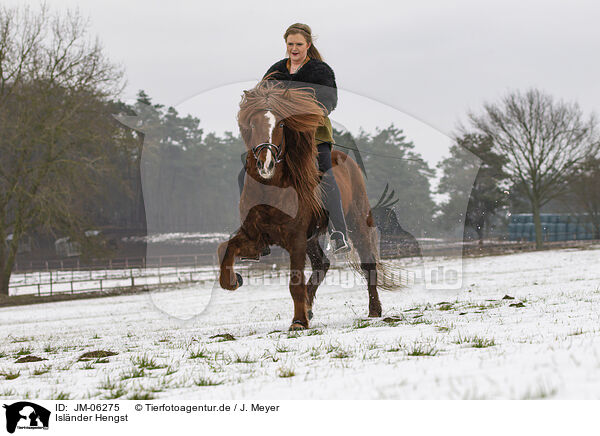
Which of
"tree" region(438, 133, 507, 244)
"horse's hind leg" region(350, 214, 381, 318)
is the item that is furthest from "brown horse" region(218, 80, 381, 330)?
"tree" region(438, 133, 507, 244)

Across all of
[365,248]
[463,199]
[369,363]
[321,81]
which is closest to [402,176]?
[463,199]

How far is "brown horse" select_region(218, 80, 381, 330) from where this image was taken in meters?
5.39

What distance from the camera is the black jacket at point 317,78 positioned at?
6.02 meters

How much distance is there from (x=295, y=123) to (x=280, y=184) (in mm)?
638

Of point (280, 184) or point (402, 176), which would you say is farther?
point (402, 176)

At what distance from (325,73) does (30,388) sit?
417 cm

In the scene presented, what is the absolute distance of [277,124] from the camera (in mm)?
5367

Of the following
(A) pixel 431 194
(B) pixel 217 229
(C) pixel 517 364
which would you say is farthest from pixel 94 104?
(C) pixel 517 364

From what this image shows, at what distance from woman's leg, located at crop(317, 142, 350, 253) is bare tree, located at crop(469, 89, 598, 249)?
32.0 m

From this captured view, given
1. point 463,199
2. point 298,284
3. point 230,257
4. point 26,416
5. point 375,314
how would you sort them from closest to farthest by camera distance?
point 26,416 < point 230,257 < point 298,284 < point 375,314 < point 463,199

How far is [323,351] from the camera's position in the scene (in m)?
4.32

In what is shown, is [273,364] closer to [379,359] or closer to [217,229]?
[379,359]

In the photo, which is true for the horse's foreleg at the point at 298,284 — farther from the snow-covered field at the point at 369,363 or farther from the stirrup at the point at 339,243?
the stirrup at the point at 339,243

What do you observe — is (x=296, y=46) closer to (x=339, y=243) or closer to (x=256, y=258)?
(x=339, y=243)
